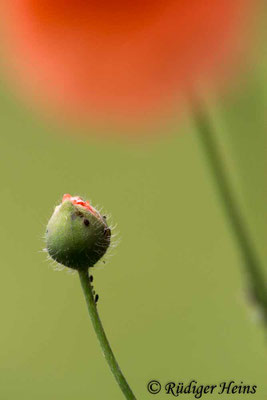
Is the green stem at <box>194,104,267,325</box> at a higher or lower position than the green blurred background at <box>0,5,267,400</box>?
lower

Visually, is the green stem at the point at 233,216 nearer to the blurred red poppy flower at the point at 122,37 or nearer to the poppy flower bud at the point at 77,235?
the poppy flower bud at the point at 77,235

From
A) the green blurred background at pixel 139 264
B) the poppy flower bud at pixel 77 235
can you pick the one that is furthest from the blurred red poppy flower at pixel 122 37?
the poppy flower bud at pixel 77 235

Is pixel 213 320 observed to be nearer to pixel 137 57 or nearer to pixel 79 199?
pixel 137 57

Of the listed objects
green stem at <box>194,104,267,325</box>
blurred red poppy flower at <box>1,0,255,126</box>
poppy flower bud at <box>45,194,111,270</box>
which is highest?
blurred red poppy flower at <box>1,0,255,126</box>

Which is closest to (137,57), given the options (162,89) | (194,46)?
(194,46)

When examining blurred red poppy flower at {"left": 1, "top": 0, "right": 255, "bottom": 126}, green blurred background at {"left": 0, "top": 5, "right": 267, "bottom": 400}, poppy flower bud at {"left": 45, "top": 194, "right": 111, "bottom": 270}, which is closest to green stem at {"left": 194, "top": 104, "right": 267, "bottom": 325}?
poppy flower bud at {"left": 45, "top": 194, "right": 111, "bottom": 270}

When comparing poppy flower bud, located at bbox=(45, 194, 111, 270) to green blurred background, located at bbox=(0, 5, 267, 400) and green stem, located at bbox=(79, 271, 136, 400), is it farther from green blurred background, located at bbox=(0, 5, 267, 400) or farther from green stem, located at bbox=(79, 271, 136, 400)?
green blurred background, located at bbox=(0, 5, 267, 400)

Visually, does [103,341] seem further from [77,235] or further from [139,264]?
Answer: [139,264]
